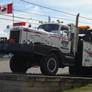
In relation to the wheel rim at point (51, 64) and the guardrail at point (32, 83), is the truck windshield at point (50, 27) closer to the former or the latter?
the wheel rim at point (51, 64)

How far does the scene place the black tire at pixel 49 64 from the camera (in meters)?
10.6

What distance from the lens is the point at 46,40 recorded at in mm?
11109

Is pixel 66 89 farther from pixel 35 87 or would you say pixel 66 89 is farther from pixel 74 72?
pixel 74 72

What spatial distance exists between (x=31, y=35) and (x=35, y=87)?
266cm

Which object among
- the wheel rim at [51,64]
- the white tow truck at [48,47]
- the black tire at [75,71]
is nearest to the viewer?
the white tow truck at [48,47]

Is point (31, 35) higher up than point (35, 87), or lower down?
higher up

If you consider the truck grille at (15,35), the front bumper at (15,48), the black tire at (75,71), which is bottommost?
the black tire at (75,71)

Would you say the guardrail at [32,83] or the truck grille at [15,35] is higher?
the truck grille at [15,35]

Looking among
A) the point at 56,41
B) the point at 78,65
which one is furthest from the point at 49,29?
the point at 78,65

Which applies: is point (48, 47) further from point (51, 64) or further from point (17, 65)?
point (17, 65)

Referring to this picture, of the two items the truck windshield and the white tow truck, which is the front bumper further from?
the truck windshield

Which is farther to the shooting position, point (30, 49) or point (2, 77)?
point (30, 49)

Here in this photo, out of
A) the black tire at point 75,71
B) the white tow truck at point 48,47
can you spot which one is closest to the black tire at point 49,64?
the white tow truck at point 48,47

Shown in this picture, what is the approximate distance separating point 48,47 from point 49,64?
0.77m
